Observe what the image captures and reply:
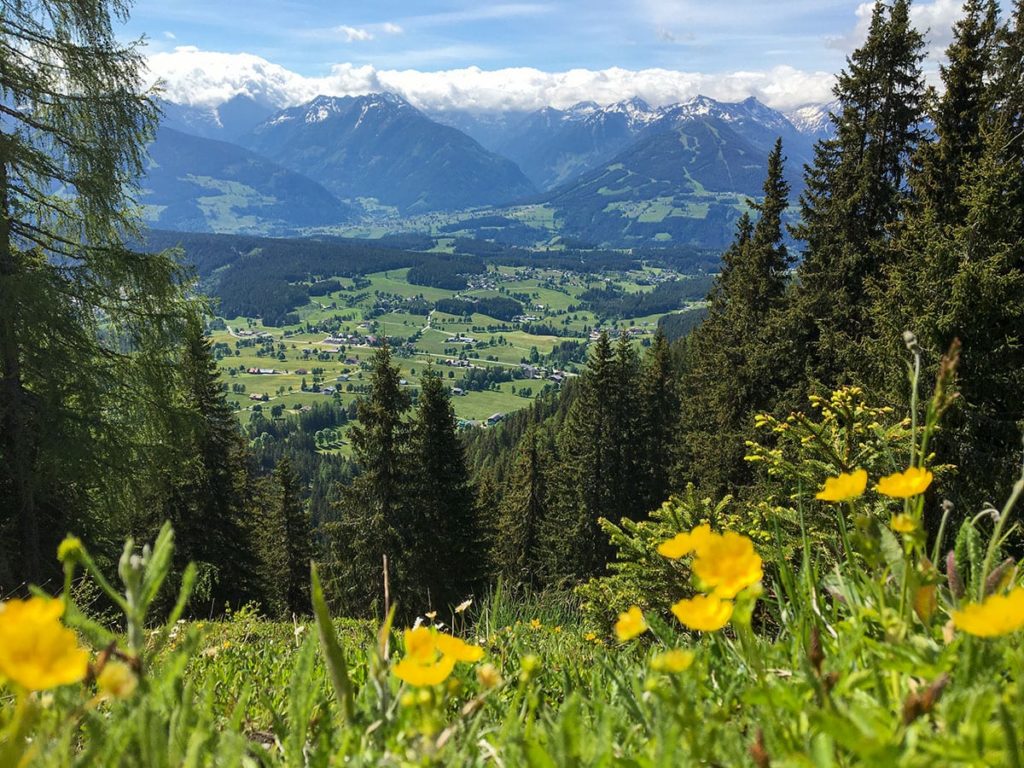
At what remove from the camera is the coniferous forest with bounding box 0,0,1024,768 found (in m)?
1.00

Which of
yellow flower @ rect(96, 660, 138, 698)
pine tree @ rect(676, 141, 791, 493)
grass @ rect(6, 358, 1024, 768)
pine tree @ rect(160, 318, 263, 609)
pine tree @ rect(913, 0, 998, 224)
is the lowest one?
pine tree @ rect(160, 318, 263, 609)

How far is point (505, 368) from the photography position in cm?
17475

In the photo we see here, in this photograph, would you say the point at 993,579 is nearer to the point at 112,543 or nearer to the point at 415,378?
the point at 112,543

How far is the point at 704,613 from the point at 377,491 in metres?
22.5

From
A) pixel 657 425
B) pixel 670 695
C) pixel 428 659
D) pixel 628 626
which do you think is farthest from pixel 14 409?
pixel 657 425

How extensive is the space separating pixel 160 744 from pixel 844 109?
18132 mm

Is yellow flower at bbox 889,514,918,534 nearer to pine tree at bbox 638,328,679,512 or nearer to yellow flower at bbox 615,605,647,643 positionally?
yellow flower at bbox 615,605,647,643

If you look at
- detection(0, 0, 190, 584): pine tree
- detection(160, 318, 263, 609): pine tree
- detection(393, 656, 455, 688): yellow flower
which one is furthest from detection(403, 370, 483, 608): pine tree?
detection(393, 656, 455, 688): yellow flower

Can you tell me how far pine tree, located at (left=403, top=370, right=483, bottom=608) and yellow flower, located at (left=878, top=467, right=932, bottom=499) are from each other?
2202cm

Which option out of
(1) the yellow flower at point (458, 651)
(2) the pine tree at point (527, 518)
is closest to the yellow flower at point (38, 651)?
(1) the yellow flower at point (458, 651)

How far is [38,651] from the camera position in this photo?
26.3 inches

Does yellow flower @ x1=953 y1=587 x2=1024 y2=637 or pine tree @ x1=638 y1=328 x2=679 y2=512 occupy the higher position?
yellow flower @ x1=953 y1=587 x2=1024 y2=637

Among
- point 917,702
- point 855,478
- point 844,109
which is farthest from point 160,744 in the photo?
point 844,109

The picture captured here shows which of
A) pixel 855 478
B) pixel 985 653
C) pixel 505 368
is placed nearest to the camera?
pixel 985 653
